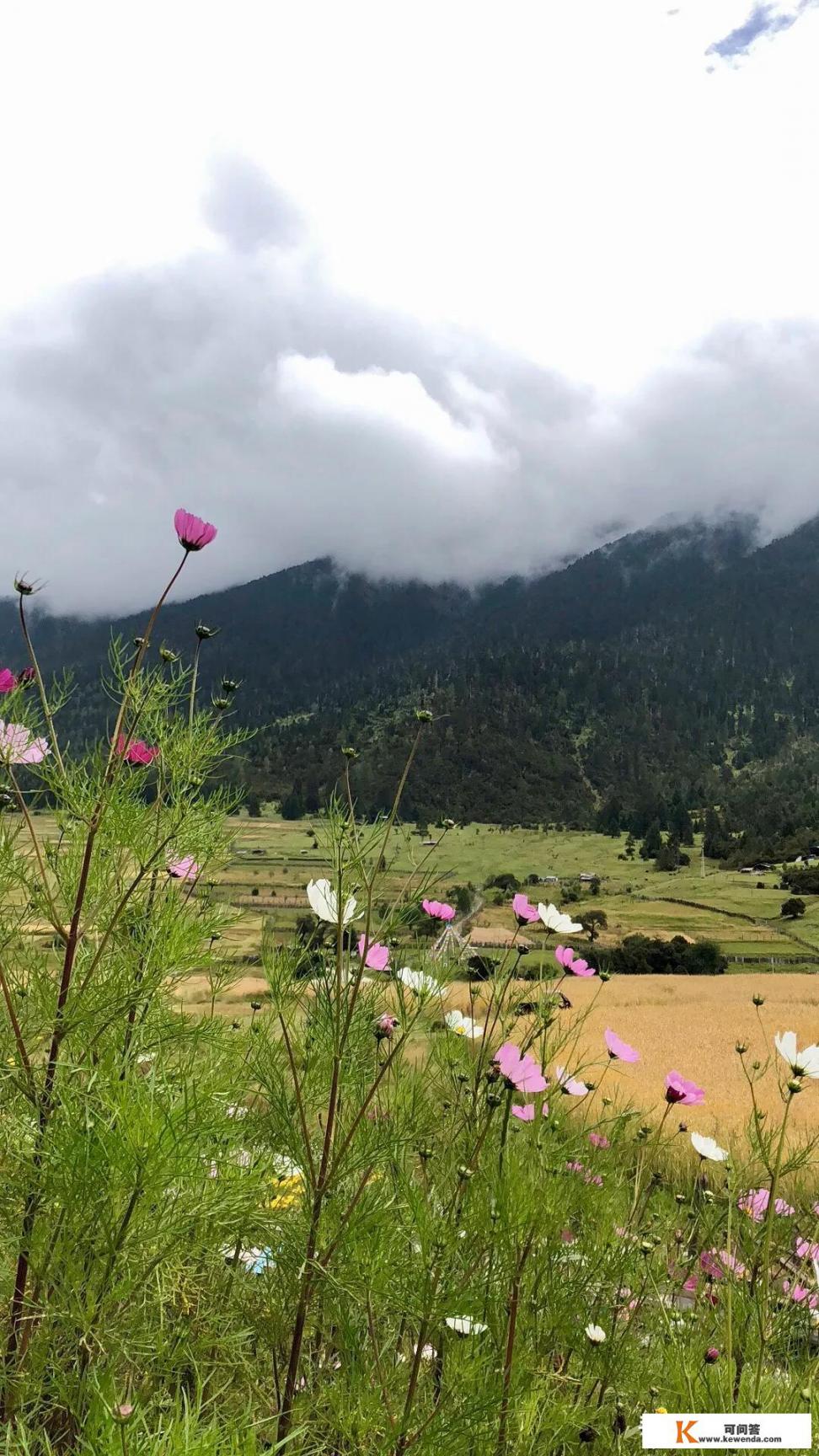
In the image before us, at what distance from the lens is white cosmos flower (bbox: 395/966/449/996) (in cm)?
228

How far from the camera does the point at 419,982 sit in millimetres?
2322

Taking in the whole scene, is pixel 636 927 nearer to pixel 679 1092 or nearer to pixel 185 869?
pixel 679 1092

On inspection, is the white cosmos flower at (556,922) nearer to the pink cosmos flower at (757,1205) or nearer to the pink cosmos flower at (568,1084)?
the pink cosmos flower at (568,1084)

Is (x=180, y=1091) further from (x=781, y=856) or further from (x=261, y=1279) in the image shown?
(x=781, y=856)

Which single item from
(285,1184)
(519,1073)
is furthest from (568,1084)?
(285,1184)

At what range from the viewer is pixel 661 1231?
3.68 meters

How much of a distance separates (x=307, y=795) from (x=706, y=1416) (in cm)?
18310

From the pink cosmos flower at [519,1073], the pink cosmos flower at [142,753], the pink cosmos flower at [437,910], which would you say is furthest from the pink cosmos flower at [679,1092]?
the pink cosmos flower at [142,753]

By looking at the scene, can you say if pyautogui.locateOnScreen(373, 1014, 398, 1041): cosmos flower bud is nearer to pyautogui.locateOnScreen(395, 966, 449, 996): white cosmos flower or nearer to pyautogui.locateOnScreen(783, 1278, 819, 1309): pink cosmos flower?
pyautogui.locateOnScreen(395, 966, 449, 996): white cosmos flower

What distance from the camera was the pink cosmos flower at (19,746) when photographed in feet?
7.24

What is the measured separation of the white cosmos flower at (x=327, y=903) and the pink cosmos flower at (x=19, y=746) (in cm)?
92

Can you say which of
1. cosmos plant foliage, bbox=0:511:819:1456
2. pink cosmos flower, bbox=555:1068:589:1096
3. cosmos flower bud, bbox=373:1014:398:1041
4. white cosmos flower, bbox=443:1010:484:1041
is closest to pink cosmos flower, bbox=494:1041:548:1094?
cosmos plant foliage, bbox=0:511:819:1456

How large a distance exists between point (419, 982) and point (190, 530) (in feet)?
5.11

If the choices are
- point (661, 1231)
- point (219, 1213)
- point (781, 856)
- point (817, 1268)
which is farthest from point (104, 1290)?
point (781, 856)
